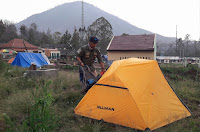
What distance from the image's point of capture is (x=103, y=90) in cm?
387

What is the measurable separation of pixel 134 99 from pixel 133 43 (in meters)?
11.3

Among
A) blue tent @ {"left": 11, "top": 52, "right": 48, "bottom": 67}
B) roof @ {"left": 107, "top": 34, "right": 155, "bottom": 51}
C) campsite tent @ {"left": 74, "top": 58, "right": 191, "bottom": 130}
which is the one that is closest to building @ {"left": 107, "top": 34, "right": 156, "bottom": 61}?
roof @ {"left": 107, "top": 34, "right": 155, "bottom": 51}

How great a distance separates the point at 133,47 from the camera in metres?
13.9

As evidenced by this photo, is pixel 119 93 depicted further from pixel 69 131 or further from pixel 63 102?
pixel 63 102

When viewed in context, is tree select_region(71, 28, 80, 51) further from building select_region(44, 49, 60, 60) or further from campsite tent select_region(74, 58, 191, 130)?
→ campsite tent select_region(74, 58, 191, 130)

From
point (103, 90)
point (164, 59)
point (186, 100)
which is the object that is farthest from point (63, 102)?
point (164, 59)

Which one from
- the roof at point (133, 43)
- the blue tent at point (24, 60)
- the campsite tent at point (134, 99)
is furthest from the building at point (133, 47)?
the campsite tent at point (134, 99)

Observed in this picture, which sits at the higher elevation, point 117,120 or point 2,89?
point 2,89

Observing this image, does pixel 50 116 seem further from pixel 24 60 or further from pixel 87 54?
pixel 24 60

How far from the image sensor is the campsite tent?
3.45 m

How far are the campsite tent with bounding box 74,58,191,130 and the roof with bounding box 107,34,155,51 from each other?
951 cm

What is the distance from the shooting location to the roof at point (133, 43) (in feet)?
44.5

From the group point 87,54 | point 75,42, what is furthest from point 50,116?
point 75,42

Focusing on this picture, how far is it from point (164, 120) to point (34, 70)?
253 inches
